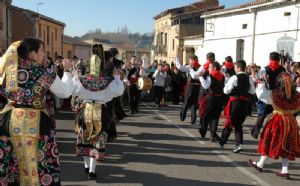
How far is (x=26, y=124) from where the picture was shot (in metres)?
4.54

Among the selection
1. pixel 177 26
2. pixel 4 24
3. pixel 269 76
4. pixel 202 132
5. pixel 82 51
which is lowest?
pixel 202 132

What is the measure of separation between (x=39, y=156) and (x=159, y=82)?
12857 millimetres

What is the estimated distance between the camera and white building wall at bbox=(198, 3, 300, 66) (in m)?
21.6

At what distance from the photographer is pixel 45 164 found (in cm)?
470

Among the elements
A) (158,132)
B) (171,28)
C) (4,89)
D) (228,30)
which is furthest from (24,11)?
(4,89)

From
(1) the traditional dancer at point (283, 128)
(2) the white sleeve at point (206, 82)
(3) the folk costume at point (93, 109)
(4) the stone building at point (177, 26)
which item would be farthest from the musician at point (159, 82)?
(4) the stone building at point (177, 26)

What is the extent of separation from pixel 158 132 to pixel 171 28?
38.1 m

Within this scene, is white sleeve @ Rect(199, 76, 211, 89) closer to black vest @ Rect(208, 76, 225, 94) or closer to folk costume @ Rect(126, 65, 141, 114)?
black vest @ Rect(208, 76, 225, 94)

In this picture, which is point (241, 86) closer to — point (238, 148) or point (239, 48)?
point (238, 148)

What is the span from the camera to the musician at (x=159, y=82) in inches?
682

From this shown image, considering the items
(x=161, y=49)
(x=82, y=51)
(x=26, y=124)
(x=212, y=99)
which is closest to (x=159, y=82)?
(x=212, y=99)

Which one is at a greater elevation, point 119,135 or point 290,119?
point 290,119

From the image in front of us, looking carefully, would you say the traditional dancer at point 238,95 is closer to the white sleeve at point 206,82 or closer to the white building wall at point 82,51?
the white sleeve at point 206,82

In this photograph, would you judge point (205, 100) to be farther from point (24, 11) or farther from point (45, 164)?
point (24, 11)
